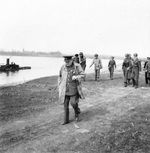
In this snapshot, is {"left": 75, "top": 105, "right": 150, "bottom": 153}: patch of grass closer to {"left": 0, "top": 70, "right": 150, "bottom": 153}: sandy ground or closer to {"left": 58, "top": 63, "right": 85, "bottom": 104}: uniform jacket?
{"left": 0, "top": 70, "right": 150, "bottom": 153}: sandy ground

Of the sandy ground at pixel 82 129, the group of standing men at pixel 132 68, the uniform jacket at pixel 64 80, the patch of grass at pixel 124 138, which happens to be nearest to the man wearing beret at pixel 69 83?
the uniform jacket at pixel 64 80

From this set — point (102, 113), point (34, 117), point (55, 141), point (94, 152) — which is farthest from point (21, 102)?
point (94, 152)

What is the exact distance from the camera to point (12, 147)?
15.0 ft

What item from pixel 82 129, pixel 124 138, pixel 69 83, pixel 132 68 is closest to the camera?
pixel 124 138

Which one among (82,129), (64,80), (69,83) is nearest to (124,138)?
(82,129)

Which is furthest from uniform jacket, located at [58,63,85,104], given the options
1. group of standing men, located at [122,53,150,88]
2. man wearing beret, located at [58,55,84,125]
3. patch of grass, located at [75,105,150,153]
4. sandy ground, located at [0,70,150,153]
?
group of standing men, located at [122,53,150,88]

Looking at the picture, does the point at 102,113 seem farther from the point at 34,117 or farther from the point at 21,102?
the point at 21,102

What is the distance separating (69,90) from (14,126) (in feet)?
6.14

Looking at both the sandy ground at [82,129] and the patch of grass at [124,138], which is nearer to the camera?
the patch of grass at [124,138]

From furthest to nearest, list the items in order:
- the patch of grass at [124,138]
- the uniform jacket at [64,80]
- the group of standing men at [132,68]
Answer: the group of standing men at [132,68] → the uniform jacket at [64,80] → the patch of grass at [124,138]

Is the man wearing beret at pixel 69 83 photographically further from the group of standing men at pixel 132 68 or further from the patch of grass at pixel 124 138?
the group of standing men at pixel 132 68

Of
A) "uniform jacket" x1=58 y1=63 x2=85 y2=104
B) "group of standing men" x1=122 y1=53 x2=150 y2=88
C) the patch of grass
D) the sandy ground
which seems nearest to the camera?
the patch of grass

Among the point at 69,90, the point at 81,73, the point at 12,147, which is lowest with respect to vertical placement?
the point at 12,147

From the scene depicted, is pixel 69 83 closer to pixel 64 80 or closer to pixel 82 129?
pixel 64 80
